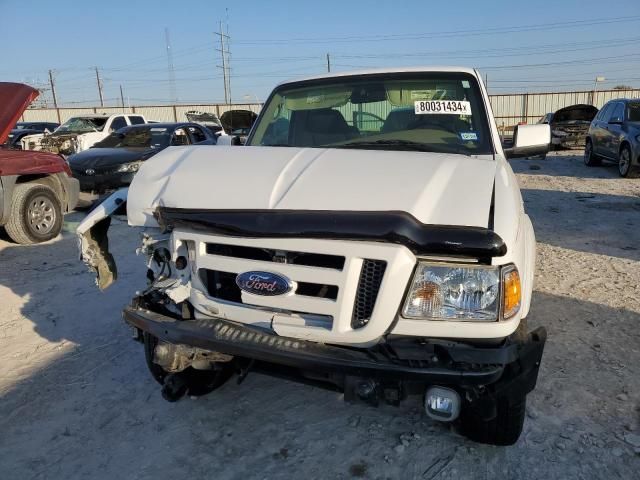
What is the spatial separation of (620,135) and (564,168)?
8.49 feet

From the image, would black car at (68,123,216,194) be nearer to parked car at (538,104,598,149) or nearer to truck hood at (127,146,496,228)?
truck hood at (127,146,496,228)

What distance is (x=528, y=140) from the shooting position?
3805mm

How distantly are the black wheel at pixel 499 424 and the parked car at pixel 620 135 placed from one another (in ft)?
Answer: 35.8

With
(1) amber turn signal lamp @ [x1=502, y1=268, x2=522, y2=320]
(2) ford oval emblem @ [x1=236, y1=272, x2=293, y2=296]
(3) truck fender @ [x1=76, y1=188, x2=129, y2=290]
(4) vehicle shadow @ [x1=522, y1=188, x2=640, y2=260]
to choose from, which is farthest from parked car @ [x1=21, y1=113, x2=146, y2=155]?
(1) amber turn signal lamp @ [x1=502, y1=268, x2=522, y2=320]

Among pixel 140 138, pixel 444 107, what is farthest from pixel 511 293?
pixel 140 138

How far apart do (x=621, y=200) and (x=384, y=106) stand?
25.0 ft

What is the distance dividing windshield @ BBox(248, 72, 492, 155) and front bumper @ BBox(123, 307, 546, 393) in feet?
4.93

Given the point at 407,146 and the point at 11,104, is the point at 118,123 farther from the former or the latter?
the point at 407,146

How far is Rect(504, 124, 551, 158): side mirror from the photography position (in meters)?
3.79

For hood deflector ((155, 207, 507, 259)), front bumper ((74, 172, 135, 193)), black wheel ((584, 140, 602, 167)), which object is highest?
hood deflector ((155, 207, 507, 259))

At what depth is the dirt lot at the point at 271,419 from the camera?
2.53 meters

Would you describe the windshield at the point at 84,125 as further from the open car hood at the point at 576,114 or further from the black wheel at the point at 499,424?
the black wheel at the point at 499,424

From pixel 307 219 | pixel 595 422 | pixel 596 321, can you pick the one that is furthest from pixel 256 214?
pixel 596 321

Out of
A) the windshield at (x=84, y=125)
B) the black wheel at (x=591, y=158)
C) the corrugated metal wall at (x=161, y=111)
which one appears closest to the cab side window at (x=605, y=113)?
the black wheel at (x=591, y=158)
